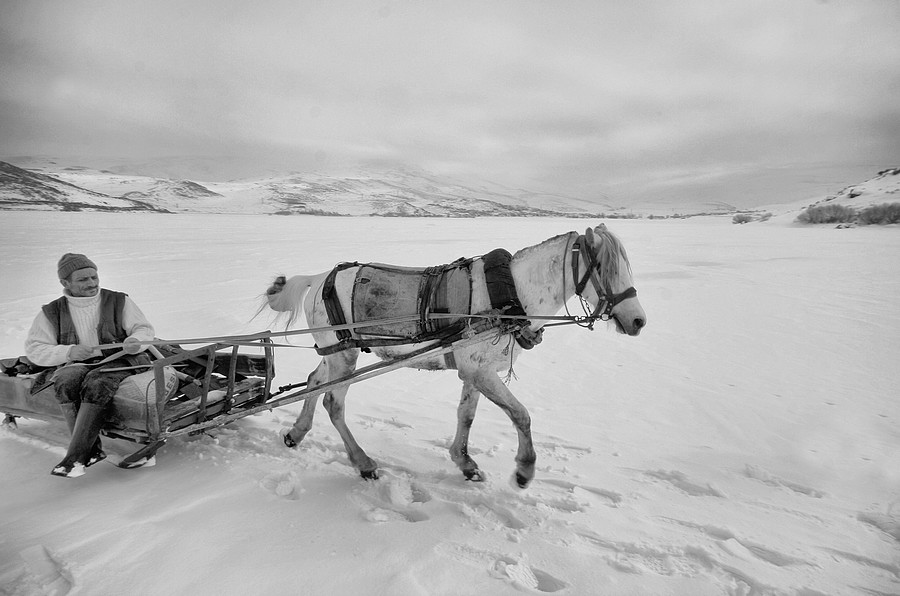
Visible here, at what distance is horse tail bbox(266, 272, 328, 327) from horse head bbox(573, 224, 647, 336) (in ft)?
7.67

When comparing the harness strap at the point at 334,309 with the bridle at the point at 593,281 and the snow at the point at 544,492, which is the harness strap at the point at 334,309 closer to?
the snow at the point at 544,492

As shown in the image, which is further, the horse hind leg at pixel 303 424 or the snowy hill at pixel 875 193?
the snowy hill at pixel 875 193

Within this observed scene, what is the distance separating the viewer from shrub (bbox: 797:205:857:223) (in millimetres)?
28125

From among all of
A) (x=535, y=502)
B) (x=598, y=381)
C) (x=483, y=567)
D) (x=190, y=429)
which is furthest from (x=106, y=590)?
(x=598, y=381)

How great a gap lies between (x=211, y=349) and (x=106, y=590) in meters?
1.70

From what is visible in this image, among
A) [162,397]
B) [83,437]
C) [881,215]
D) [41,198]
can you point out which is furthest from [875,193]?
[41,198]

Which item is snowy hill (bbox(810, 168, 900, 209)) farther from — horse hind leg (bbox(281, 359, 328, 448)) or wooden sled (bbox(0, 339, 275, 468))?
wooden sled (bbox(0, 339, 275, 468))

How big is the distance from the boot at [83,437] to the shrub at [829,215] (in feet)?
122

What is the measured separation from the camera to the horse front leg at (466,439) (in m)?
3.41

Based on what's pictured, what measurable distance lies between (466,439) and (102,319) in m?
3.05

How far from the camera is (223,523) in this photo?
2.76 meters

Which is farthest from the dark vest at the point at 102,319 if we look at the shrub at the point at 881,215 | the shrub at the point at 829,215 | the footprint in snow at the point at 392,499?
the shrub at the point at 829,215

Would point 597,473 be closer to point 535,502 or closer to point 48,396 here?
point 535,502

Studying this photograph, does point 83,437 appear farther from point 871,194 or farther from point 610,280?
point 871,194
